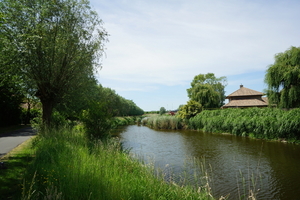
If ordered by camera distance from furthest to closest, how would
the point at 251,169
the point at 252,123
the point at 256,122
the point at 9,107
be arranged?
1. the point at 9,107
2. the point at 252,123
3. the point at 256,122
4. the point at 251,169

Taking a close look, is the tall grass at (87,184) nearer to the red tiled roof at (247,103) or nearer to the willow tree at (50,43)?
the willow tree at (50,43)

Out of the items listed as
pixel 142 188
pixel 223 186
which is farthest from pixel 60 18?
pixel 223 186

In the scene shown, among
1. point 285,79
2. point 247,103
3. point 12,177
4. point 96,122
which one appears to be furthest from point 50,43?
point 247,103

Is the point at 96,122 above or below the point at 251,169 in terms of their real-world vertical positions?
above

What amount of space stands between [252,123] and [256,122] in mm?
531

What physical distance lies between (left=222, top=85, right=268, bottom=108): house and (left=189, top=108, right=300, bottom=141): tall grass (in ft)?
35.2

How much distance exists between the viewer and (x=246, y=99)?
38.9m

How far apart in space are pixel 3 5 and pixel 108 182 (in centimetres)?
1087

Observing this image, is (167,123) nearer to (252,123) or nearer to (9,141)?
(252,123)

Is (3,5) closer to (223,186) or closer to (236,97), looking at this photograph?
(223,186)

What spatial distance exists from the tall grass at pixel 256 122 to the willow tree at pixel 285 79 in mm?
1441

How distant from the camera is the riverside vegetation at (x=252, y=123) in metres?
17.6

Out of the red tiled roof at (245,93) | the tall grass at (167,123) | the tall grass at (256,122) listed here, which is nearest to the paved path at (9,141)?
the tall grass at (256,122)

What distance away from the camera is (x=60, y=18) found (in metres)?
11.3
